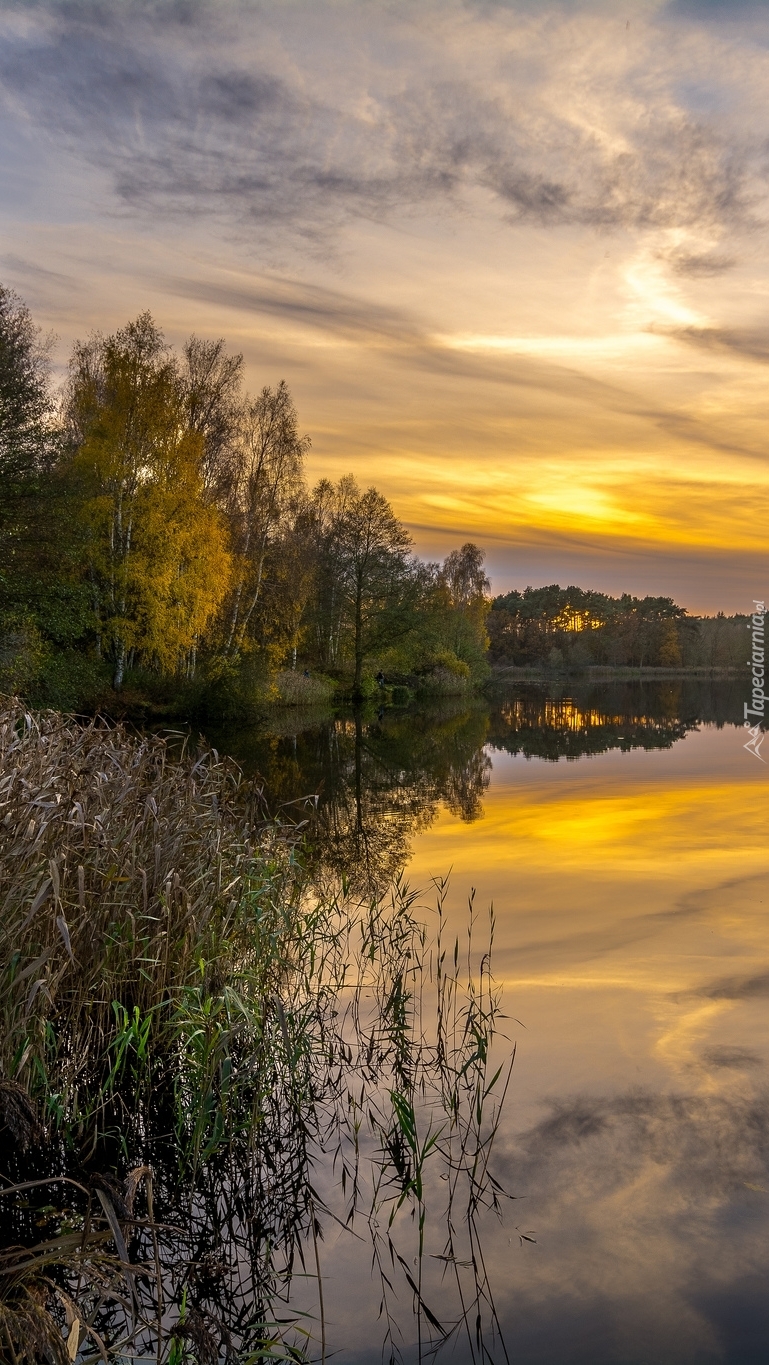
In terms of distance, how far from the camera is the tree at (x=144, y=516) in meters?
32.3

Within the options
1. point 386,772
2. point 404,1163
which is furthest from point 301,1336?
point 386,772

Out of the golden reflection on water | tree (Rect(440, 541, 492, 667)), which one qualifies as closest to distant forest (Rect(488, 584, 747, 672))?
tree (Rect(440, 541, 492, 667))

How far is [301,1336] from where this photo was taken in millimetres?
4078

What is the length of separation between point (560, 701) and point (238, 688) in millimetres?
34994

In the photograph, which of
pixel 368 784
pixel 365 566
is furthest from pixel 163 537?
pixel 365 566

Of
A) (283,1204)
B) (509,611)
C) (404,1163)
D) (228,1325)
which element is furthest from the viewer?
(509,611)

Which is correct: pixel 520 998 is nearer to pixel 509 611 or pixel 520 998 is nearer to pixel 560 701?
pixel 560 701

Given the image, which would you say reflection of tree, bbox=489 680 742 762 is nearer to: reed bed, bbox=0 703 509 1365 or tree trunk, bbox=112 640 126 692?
tree trunk, bbox=112 640 126 692

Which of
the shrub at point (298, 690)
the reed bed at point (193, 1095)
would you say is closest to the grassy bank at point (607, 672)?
the shrub at point (298, 690)

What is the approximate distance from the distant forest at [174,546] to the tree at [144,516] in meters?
0.07

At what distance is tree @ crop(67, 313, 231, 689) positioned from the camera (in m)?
32.3

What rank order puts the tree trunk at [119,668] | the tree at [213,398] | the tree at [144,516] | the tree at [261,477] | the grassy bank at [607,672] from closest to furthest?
1. the tree at [144,516]
2. the tree trunk at [119,668]
3. the tree at [213,398]
4. the tree at [261,477]
5. the grassy bank at [607,672]

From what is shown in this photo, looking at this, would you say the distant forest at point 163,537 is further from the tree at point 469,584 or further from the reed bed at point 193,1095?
the tree at point 469,584

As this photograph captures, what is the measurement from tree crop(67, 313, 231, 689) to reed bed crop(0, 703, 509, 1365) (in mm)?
25322
